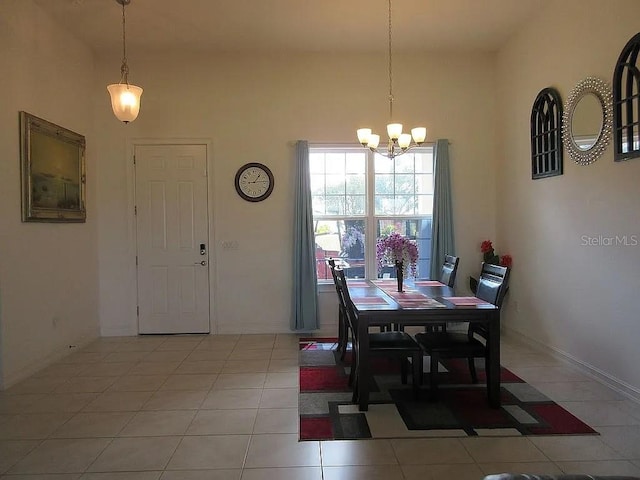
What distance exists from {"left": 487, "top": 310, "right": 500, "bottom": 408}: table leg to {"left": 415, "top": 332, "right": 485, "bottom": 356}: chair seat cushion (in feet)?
0.35

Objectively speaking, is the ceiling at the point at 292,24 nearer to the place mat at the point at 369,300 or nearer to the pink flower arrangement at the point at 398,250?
the pink flower arrangement at the point at 398,250

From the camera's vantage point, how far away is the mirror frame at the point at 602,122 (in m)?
3.42

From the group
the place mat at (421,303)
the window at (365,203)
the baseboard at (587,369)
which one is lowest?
the baseboard at (587,369)

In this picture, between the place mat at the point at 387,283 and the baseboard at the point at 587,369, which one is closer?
the baseboard at the point at 587,369

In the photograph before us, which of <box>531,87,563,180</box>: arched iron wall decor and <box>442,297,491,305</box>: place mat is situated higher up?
<box>531,87,563,180</box>: arched iron wall decor

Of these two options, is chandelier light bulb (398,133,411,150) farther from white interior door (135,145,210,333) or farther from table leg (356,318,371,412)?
white interior door (135,145,210,333)

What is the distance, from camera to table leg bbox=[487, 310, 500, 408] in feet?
10.2

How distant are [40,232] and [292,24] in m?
3.06

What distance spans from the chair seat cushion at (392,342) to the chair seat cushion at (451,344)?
0.10 m

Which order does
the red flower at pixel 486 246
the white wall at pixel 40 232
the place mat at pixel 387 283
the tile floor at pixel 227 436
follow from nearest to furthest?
the tile floor at pixel 227 436
the white wall at pixel 40 232
the place mat at pixel 387 283
the red flower at pixel 486 246

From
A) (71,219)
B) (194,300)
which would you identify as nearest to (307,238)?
(194,300)

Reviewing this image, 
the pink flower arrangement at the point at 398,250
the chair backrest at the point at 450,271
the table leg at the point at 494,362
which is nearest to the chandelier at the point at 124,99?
the pink flower arrangement at the point at 398,250

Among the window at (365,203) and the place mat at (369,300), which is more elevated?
the window at (365,203)

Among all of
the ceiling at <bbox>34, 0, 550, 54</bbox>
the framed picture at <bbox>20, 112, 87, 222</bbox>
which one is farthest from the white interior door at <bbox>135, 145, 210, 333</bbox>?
the ceiling at <bbox>34, 0, 550, 54</bbox>
